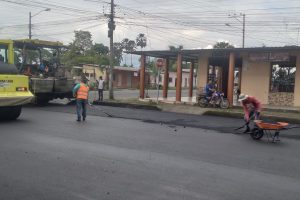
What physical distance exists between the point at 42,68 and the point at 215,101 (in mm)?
9043

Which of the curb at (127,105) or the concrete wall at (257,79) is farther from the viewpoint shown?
the concrete wall at (257,79)

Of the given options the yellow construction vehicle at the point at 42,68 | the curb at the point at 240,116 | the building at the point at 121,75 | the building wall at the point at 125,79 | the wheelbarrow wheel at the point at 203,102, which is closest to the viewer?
the curb at the point at 240,116

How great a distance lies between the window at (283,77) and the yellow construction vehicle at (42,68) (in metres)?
10.9

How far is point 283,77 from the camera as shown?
23.2 metres

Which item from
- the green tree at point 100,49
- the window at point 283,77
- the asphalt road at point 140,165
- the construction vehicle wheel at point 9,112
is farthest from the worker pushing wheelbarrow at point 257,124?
the green tree at point 100,49

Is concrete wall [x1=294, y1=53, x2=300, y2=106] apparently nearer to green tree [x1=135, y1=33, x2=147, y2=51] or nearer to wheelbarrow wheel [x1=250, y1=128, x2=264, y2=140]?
wheelbarrow wheel [x1=250, y1=128, x2=264, y2=140]

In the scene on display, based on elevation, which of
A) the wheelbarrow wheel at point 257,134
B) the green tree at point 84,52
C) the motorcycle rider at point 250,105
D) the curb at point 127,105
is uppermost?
the green tree at point 84,52

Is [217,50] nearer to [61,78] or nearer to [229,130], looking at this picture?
[61,78]

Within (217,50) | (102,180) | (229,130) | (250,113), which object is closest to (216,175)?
(102,180)

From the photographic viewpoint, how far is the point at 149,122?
1577 cm

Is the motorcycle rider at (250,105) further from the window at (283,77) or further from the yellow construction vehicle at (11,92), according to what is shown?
the window at (283,77)

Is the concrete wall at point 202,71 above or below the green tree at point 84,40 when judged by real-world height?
below

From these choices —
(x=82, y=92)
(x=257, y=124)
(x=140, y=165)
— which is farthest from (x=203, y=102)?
(x=140, y=165)

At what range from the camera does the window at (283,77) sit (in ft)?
74.7
